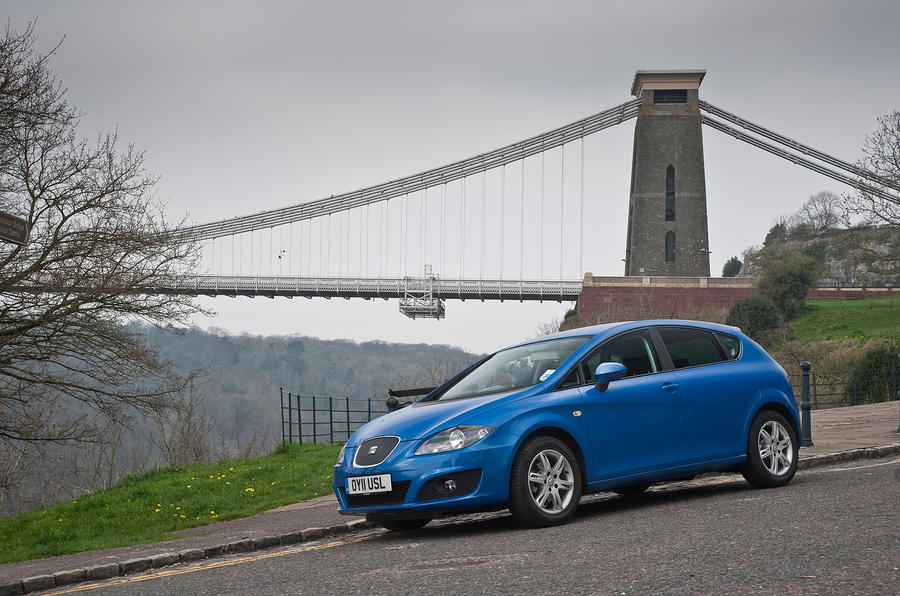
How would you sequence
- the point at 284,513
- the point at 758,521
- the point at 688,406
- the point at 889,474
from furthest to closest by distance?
the point at 284,513 → the point at 889,474 → the point at 688,406 → the point at 758,521

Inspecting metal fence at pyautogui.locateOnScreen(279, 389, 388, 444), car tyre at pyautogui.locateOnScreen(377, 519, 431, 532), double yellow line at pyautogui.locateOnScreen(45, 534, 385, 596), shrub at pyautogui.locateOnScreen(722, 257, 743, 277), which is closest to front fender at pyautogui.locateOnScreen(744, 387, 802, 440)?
car tyre at pyautogui.locateOnScreen(377, 519, 431, 532)

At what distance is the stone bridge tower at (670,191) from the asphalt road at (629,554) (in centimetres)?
6283

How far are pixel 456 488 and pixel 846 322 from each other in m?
51.3

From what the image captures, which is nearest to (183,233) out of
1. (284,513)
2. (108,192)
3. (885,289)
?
(108,192)

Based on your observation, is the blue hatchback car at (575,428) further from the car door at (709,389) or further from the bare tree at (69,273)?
the bare tree at (69,273)

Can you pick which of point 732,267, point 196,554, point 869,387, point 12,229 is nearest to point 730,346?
point 196,554

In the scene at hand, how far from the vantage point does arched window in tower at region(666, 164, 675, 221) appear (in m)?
71.2

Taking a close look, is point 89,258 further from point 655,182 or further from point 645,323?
point 655,182

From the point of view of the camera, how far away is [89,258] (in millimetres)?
16688

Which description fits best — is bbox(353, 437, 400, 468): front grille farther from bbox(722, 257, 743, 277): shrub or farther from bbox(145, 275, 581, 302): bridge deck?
bbox(722, 257, 743, 277): shrub

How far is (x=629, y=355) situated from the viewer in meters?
8.61

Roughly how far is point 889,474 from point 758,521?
3.32 metres

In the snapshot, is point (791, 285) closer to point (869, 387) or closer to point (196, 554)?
→ point (869, 387)

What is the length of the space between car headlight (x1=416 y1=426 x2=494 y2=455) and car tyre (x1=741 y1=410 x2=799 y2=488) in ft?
9.72
